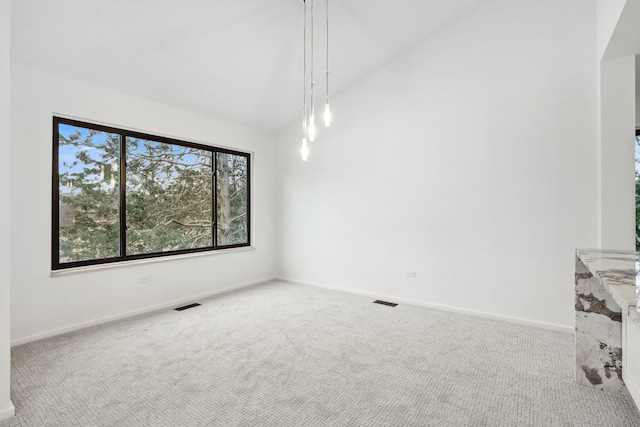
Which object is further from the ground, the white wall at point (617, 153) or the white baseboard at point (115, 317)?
the white wall at point (617, 153)

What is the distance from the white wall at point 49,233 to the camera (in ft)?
9.50

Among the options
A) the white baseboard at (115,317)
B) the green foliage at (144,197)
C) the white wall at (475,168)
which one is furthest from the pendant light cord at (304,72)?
the white baseboard at (115,317)

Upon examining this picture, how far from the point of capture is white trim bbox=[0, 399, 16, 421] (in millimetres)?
1862

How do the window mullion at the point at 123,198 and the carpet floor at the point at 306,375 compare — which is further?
the window mullion at the point at 123,198

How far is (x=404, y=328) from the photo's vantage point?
3.29m

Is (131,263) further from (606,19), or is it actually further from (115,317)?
(606,19)

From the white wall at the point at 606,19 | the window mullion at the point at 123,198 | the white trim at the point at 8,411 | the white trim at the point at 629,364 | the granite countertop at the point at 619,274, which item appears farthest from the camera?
the window mullion at the point at 123,198

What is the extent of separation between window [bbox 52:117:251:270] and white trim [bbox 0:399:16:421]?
164 cm

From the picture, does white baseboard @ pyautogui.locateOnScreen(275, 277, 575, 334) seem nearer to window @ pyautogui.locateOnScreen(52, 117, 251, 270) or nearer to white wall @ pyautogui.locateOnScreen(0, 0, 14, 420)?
window @ pyautogui.locateOnScreen(52, 117, 251, 270)

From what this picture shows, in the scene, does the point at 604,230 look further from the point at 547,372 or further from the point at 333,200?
the point at 333,200

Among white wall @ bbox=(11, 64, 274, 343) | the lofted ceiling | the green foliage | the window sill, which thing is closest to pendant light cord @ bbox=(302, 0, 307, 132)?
the lofted ceiling

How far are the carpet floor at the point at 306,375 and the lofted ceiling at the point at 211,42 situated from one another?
2668 mm

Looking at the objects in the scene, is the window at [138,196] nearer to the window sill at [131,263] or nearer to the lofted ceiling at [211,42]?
the window sill at [131,263]

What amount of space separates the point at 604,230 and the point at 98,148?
524cm
